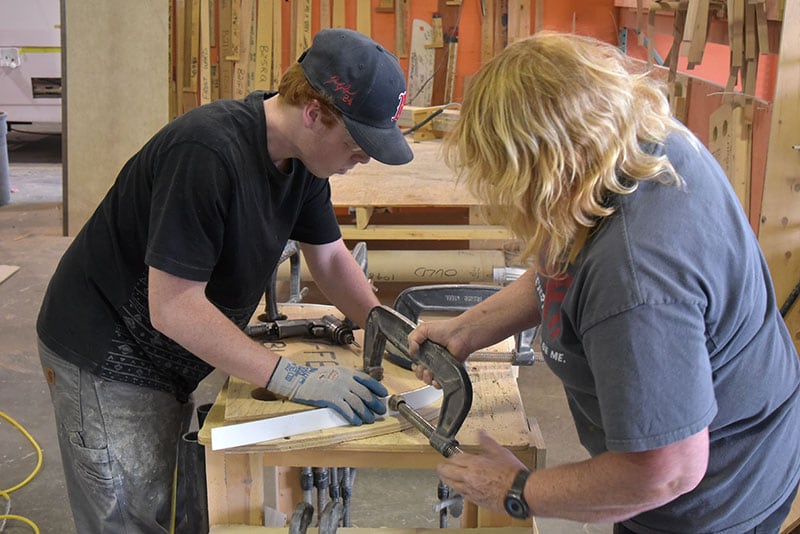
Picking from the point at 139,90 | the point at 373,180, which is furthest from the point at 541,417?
the point at 139,90

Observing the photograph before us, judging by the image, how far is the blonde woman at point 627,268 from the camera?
1152 millimetres

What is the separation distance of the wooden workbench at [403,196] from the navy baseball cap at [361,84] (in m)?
2.56

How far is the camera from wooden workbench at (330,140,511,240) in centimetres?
449

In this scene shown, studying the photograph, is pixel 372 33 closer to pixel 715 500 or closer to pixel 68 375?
pixel 68 375

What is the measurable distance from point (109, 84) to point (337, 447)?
5.43 metres

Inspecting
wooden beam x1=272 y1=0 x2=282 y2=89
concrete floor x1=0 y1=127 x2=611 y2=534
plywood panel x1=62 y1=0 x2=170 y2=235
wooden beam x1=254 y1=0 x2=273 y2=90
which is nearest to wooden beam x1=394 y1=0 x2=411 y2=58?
wooden beam x1=272 y1=0 x2=282 y2=89

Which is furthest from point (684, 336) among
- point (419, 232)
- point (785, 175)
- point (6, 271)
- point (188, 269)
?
point (6, 271)

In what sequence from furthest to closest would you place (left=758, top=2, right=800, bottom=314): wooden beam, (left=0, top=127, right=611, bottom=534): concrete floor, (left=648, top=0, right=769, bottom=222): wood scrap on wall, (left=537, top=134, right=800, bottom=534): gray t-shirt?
(left=648, top=0, right=769, bottom=222): wood scrap on wall, (left=758, top=2, right=800, bottom=314): wooden beam, (left=0, top=127, right=611, bottom=534): concrete floor, (left=537, top=134, right=800, bottom=534): gray t-shirt

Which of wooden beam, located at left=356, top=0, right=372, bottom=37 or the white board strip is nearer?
the white board strip

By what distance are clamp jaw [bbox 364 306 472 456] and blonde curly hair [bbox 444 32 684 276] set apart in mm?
493

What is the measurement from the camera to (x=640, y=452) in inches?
47.4

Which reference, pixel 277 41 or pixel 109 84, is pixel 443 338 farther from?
pixel 277 41

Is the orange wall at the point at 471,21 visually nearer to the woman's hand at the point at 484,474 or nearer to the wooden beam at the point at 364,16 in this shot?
the wooden beam at the point at 364,16

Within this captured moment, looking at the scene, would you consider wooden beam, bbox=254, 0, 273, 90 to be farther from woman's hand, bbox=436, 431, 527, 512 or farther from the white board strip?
woman's hand, bbox=436, 431, 527, 512
